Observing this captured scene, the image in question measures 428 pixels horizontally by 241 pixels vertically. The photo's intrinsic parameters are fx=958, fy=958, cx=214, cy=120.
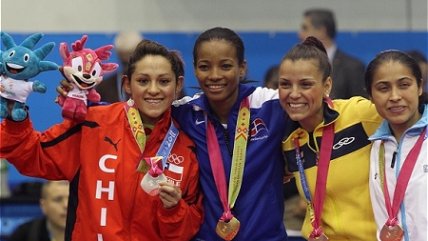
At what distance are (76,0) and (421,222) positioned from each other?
168 inches

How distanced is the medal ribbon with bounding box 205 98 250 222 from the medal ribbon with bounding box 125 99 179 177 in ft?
0.52

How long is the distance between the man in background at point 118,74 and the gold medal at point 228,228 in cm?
234

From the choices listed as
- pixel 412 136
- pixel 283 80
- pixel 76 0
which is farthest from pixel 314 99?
pixel 76 0

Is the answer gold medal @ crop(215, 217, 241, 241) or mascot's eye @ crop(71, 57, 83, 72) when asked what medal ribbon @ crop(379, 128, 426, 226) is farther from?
mascot's eye @ crop(71, 57, 83, 72)

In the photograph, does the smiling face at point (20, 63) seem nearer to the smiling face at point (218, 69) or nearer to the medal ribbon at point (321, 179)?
the smiling face at point (218, 69)

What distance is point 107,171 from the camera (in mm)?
3799

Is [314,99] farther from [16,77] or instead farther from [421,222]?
[16,77]

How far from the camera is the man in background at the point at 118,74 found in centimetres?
609

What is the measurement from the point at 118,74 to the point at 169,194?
275 centimetres

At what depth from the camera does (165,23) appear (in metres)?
7.43

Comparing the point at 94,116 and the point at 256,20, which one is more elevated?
the point at 256,20

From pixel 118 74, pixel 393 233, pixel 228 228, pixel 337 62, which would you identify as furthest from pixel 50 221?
pixel 393 233

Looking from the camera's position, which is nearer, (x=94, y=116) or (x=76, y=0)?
(x=94, y=116)

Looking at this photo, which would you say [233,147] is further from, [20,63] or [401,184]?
[20,63]
